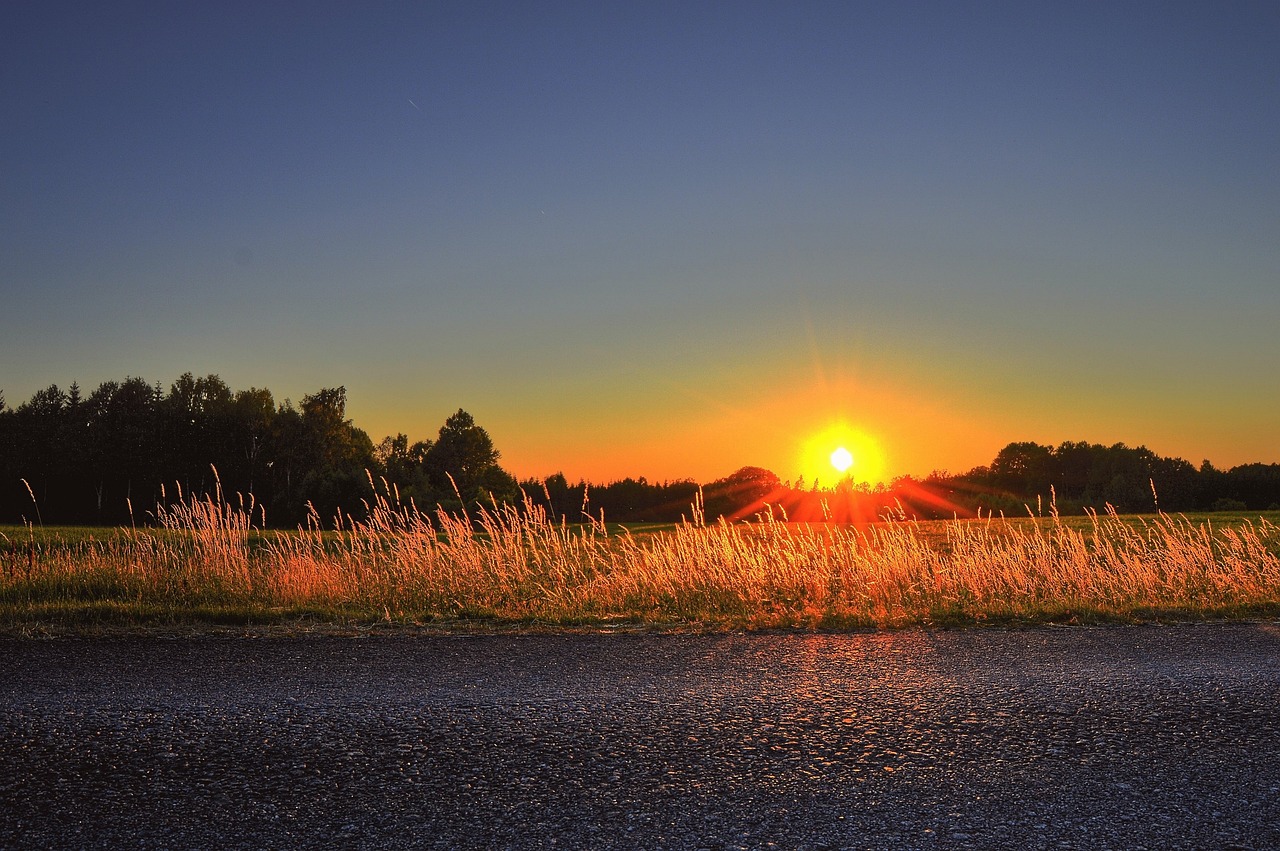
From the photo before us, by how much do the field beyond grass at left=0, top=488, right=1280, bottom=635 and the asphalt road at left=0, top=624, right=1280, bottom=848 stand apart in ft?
6.74

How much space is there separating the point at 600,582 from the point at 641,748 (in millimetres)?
6222

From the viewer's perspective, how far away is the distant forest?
5331 centimetres

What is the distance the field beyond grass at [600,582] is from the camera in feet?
29.4

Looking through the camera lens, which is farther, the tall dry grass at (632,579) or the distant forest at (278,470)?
the distant forest at (278,470)

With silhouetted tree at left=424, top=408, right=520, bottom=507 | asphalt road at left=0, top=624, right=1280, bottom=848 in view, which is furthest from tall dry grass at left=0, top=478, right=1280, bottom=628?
silhouetted tree at left=424, top=408, right=520, bottom=507

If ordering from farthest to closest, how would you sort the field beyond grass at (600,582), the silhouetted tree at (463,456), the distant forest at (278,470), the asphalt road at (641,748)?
the silhouetted tree at (463,456), the distant forest at (278,470), the field beyond grass at (600,582), the asphalt road at (641,748)

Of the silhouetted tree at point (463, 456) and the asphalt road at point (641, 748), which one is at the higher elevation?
the silhouetted tree at point (463, 456)

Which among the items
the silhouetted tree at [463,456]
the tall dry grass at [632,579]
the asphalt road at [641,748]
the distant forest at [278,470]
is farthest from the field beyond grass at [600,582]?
the silhouetted tree at [463,456]

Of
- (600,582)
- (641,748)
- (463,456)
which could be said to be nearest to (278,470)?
(463,456)

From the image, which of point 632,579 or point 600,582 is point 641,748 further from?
point 600,582

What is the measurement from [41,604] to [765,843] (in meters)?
8.77

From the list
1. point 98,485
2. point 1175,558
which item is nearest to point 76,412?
point 98,485

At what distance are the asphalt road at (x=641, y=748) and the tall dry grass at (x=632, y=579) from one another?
236 cm

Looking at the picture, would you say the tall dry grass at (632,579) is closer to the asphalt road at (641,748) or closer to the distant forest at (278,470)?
the asphalt road at (641,748)
